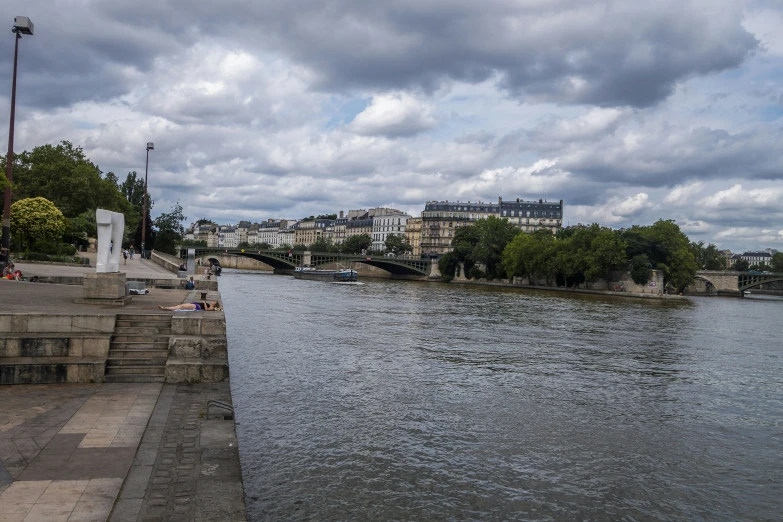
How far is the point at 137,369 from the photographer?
13.4m

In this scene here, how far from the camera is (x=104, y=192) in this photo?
237 ft

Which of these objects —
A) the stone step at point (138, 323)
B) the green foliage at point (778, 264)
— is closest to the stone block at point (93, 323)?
the stone step at point (138, 323)

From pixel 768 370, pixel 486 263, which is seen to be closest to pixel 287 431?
pixel 768 370

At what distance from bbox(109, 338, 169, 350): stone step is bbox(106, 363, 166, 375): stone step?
71 centimetres

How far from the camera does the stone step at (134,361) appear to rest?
1334 centimetres

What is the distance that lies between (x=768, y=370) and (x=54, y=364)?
2317 centimetres

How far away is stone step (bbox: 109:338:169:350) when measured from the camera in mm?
13938

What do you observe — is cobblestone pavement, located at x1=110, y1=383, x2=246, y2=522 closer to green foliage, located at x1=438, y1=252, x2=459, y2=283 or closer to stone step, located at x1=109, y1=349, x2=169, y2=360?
stone step, located at x1=109, y1=349, x2=169, y2=360

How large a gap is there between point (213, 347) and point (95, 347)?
2.33m

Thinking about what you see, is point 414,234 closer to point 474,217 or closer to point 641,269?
point 474,217

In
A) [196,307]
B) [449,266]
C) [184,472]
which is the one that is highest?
[449,266]

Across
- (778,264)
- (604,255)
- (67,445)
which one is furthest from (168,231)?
(778,264)

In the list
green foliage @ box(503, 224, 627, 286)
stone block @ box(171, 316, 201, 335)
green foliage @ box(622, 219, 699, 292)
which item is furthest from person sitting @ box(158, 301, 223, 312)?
green foliage @ box(622, 219, 699, 292)

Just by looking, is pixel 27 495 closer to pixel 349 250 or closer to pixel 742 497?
pixel 742 497
